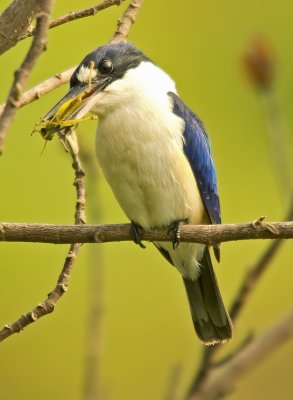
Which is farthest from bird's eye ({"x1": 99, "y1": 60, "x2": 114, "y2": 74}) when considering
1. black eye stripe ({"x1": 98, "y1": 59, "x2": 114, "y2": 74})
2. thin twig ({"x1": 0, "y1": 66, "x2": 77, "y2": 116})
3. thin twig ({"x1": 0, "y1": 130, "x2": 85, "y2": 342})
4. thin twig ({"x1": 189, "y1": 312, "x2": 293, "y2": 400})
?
thin twig ({"x1": 189, "y1": 312, "x2": 293, "y2": 400})

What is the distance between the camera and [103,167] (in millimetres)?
2508

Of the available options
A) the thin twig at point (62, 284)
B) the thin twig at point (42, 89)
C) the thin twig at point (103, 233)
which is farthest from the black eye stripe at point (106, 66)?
the thin twig at point (103, 233)

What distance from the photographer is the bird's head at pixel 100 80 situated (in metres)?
2.20

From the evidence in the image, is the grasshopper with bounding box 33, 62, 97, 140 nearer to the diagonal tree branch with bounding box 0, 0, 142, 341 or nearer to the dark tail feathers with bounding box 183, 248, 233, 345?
the diagonal tree branch with bounding box 0, 0, 142, 341

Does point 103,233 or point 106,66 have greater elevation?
point 106,66

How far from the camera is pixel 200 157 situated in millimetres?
2596

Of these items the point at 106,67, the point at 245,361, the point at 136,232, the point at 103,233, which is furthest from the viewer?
the point at 106,67

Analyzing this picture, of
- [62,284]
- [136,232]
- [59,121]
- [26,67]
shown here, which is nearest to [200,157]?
[136,232]

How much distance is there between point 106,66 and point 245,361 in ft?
3.74

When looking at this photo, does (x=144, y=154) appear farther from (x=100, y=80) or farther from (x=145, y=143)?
(x=100, y=80)

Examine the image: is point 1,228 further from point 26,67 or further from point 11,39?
point 26,67

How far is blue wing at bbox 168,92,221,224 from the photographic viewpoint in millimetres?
2525

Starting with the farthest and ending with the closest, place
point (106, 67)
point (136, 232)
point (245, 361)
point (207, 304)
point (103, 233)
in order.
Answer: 1. point (207, 304)
2. point (106, 67)
3. point (136, 232)
4. point (103, 233)
5. point (245, 361)

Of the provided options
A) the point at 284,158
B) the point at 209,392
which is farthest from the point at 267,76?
the point at 209,392
